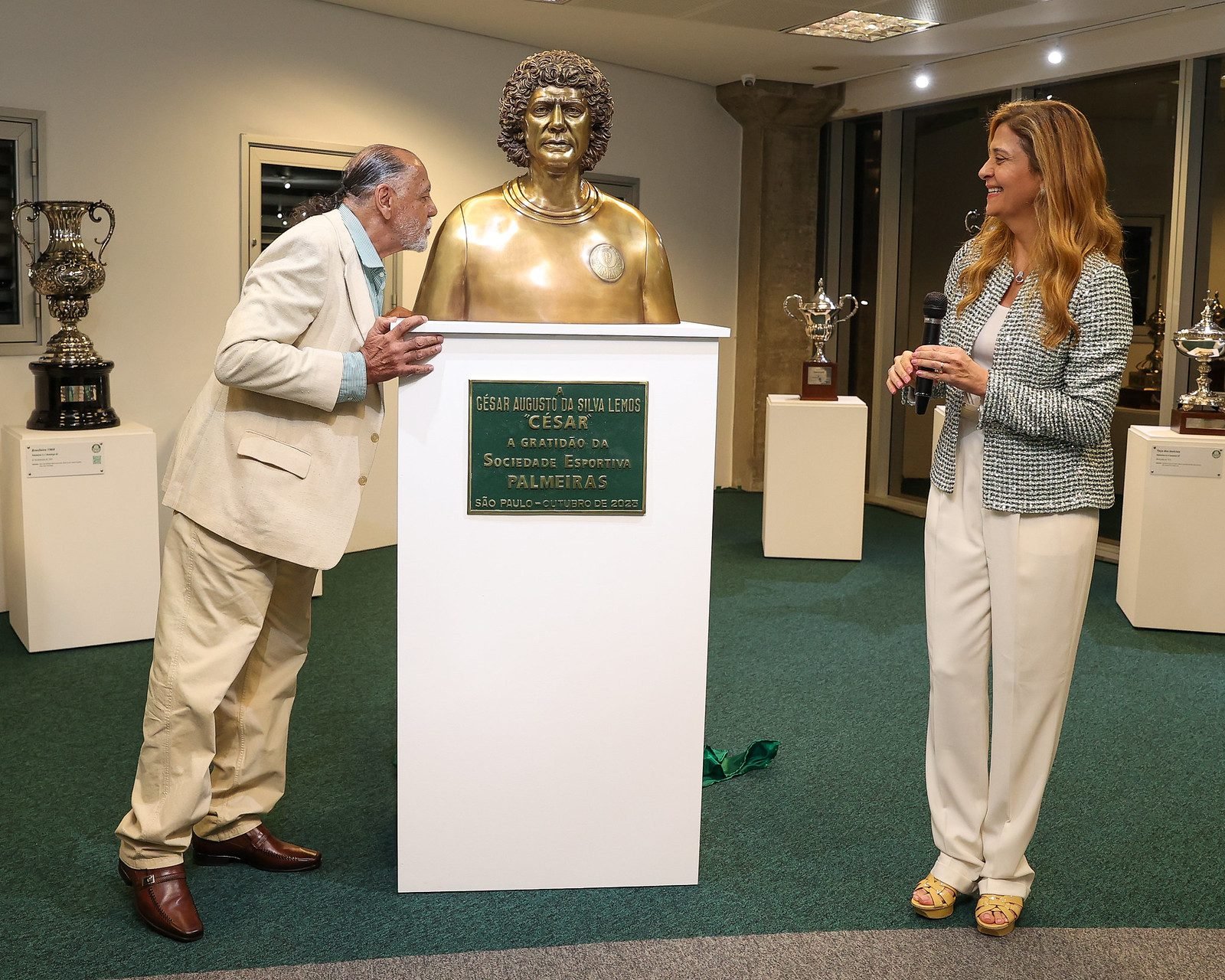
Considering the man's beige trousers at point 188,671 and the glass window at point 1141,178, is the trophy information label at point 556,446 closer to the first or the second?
the man's beige trousers at point 188,671

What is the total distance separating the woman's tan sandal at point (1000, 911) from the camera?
2.70 meters

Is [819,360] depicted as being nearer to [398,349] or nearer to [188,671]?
[398,349]

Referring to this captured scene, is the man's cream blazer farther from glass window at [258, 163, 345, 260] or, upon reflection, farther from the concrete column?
the concrete column

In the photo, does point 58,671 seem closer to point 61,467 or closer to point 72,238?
point 61,467

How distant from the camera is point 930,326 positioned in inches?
105

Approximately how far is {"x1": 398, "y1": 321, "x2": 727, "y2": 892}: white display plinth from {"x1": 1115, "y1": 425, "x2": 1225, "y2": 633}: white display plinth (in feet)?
10.6

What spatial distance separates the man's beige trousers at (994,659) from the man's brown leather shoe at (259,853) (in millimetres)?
1478

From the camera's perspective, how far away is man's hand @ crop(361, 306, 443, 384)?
255 centimetres

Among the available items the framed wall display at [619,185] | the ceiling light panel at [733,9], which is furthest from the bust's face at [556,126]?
the framed wall display at [619,185]

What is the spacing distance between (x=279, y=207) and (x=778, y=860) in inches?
177

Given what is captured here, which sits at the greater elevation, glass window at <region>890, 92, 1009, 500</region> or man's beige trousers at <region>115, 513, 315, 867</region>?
glass window at <region>890, 92, 1009, 500</region>

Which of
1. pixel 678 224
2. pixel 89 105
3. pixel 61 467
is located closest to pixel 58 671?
pixel 61 467

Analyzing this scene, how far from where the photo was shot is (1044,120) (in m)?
2.49

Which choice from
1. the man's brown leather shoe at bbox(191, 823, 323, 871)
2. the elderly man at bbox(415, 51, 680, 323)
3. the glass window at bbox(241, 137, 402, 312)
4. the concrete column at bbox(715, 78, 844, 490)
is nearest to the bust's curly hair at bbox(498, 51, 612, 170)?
the elderly man at bbox(415, 51, 680, 323)
